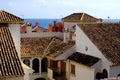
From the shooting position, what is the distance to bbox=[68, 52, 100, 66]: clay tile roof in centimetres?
2933

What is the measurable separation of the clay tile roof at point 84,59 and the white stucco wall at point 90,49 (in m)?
0.36

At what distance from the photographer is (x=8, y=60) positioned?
18266mm

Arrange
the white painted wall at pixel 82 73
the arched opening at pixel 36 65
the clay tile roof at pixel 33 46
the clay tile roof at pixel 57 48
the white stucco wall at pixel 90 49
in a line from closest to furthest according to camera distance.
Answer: the white stucco wall at pixel 90 49
the white painted wall at pixel 82 73
the clay tile roof at pixel 57 48
the clay tile roof at pixel 33 46
the arched opening at pixel 36 65

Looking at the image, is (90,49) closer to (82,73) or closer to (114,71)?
(82,73)

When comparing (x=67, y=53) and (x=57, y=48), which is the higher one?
(x=57, y=48)

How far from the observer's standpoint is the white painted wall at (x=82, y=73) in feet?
95.5

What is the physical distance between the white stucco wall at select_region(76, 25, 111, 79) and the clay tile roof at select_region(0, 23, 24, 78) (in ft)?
36.3

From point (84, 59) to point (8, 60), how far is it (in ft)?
45.2

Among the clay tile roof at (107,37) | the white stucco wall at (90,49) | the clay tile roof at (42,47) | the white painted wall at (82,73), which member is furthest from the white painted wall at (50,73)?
the clay tile roof at (107,37)

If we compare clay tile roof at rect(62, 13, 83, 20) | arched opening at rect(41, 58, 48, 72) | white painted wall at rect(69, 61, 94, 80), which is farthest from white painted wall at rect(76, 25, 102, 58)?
clay tile roof at rect(62, 13, 83, 20)

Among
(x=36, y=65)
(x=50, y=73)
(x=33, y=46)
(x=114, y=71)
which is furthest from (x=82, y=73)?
(x=33, y=46)

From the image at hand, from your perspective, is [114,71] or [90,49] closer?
[114,71]

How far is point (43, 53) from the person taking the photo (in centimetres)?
3653

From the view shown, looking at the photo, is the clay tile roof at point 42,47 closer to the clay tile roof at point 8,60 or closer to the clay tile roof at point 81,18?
the clay tile roof at point 81,18
